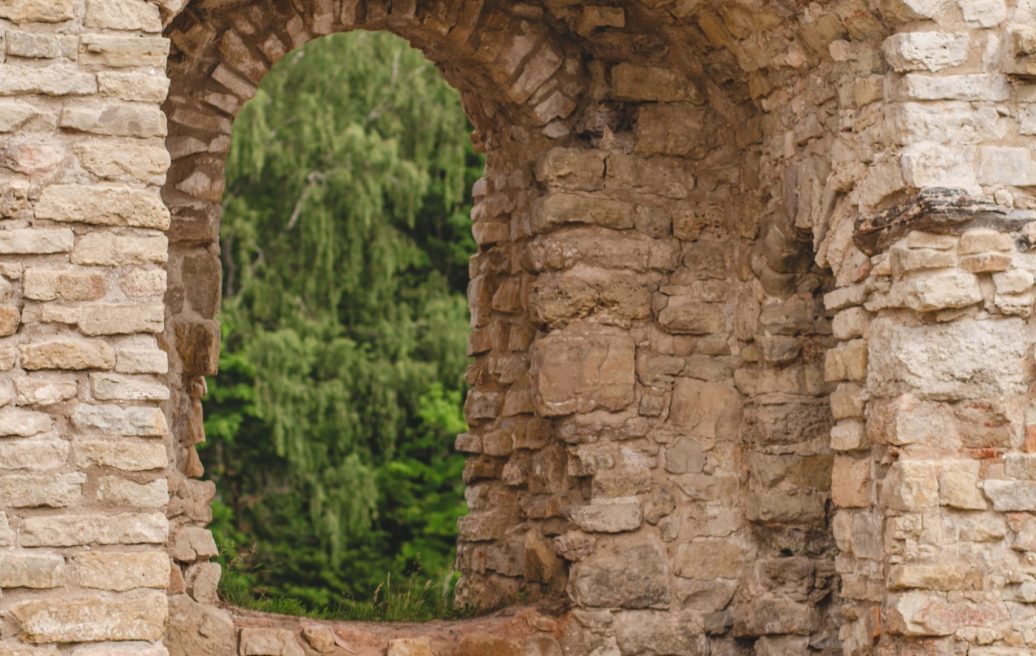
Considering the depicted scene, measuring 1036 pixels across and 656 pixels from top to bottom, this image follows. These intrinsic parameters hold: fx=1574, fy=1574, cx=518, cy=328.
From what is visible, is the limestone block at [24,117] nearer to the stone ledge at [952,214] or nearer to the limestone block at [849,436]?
the stone ledge at [952,214]

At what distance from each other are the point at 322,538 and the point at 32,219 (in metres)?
8.72

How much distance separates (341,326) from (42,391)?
9445 millimetres

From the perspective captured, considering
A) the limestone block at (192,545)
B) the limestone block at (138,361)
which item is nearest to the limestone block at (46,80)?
the limestone block at (138,361)

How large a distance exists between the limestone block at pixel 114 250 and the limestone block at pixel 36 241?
2 centimetres

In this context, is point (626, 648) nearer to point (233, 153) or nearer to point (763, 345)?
point (763, 345)

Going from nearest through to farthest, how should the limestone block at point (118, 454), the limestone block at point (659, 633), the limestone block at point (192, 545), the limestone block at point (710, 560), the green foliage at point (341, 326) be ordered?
the limestone block at point (118, 454) < the limestone block at point (192, 545) < the limestone block at point (659, 633) < the limestone block at point (710, 560) < the green foliage at point (341, 326)

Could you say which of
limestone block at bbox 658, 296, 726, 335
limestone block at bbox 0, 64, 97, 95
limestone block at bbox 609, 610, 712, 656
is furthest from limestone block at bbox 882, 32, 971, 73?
limestone block at bbox 0, 64, 97, 95

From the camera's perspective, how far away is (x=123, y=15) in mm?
4910

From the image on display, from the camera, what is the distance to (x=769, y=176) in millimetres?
6453

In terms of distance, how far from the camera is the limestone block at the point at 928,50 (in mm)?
5348

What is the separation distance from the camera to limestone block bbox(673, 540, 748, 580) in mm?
6523

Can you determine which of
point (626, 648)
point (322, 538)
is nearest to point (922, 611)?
point (626, 648)

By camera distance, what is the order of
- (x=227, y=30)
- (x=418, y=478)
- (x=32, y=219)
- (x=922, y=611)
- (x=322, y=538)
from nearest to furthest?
(x=32, y=219) → (x=922, y=611) → (x=227, y=30) → (x=322, y=538) → (x=418, y=478)

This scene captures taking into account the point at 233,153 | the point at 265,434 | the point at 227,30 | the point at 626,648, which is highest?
the point at 233,153
